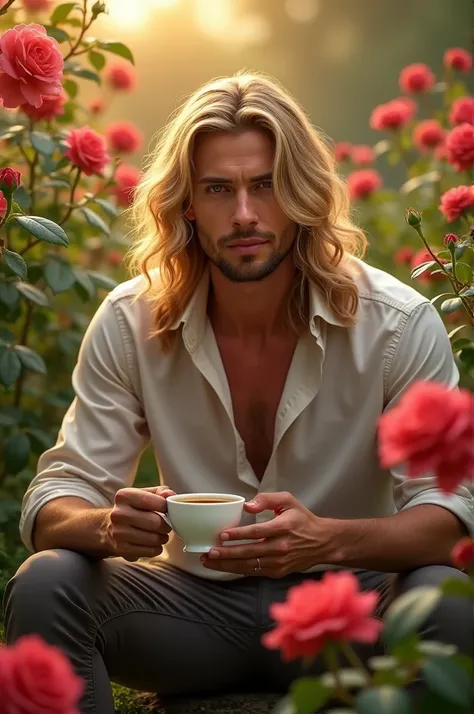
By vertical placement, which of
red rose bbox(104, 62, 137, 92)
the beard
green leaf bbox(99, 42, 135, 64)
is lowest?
the beard

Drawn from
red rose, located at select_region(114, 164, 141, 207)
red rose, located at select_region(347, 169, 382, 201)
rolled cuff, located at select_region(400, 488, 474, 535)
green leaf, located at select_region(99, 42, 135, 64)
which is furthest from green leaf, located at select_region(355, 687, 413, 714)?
red rose, located at select_region(347, 169, 382, 201)

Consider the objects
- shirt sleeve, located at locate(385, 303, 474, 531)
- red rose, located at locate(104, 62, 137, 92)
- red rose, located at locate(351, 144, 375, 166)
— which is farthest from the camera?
red rose, located at locate(351, 144, 375, 166)

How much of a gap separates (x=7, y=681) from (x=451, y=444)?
49cm

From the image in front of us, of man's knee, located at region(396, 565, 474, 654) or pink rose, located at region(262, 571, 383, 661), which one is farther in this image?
man's knee, located at region(396, 565, 474, 654)

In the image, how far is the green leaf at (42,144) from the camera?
3.18 metres

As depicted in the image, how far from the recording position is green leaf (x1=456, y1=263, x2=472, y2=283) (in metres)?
2.51

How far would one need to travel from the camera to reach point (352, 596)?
1089 mm

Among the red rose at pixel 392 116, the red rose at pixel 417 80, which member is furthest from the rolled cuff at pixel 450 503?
the red rose at pixel 417 80

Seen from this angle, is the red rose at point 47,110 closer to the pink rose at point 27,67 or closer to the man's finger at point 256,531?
the pink rose at point 27,67

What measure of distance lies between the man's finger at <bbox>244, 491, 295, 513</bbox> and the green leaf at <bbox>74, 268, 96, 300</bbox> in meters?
1.28

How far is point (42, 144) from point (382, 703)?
7.90 feet

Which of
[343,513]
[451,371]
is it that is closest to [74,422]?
[343,513]

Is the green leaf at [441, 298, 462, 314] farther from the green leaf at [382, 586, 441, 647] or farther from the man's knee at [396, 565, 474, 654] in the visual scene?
the green leaf at [382, 586, 441, 647]

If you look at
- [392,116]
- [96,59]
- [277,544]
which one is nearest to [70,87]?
[96,59]
